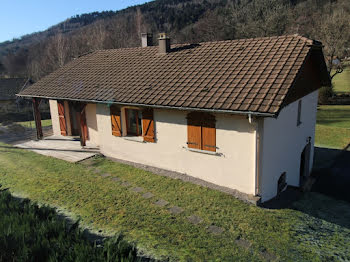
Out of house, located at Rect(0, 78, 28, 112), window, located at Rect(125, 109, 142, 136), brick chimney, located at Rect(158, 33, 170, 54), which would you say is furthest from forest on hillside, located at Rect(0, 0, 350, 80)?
window, located at Rect(125, 109, 142, 136)

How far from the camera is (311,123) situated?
13.1 meters

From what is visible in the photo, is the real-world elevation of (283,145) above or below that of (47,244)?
above

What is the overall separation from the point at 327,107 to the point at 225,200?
3100 centimetres

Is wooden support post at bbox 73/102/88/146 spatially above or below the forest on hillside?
below

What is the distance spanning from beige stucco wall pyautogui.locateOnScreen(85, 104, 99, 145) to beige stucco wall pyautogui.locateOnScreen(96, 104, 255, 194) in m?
1.22

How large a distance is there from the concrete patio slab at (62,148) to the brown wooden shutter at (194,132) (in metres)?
5.66

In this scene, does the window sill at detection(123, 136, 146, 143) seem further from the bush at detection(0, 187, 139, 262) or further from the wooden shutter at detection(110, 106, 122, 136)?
the bush at detection(0, 187, 139, 262)

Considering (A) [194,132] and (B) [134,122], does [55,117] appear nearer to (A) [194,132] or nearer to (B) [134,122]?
(B) [134,122]

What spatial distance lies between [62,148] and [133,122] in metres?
4.73

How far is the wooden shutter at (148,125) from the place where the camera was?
1088 cm

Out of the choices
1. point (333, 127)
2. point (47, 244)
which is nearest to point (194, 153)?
point (47, 244)

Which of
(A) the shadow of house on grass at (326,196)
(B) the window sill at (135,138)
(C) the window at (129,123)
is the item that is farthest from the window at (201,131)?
(A) the shadow of house on grass at (326,196)

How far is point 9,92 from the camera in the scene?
38.7 metres

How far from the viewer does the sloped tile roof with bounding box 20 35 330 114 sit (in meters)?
8.73
